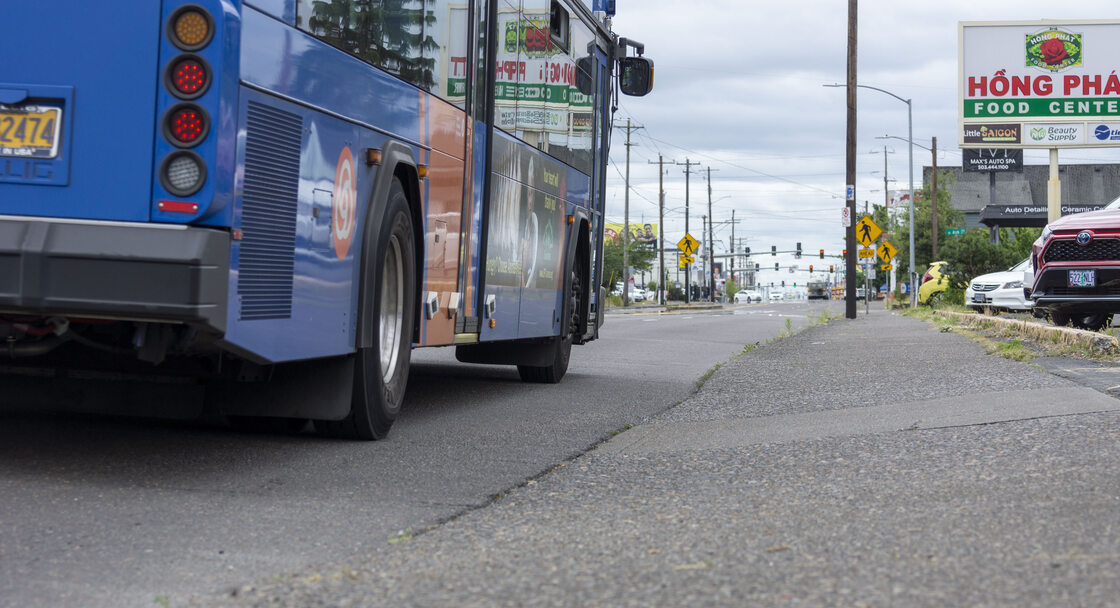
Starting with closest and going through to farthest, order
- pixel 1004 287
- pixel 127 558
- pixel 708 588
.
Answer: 1. pixel 708 588
2. pixel 127 558
3. pixel 1004 287

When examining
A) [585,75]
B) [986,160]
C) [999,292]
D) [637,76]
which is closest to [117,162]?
[585,75]

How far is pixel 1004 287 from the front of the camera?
2619 centimetres

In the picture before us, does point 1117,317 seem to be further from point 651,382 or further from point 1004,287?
point 651,382

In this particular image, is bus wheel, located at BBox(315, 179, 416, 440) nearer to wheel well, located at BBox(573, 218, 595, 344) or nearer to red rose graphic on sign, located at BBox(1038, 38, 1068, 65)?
wheel well, located at BBox(573, 218, 595, 344)

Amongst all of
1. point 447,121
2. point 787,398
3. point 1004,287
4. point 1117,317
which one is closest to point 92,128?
point 447,121

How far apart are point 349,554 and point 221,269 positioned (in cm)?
131

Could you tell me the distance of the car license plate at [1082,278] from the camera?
43.1 feet

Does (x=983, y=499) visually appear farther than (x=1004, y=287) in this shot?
No

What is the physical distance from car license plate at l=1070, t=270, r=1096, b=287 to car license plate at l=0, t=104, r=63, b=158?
10.9 meters

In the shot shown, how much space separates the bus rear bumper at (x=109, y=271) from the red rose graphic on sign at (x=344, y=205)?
1.23 m

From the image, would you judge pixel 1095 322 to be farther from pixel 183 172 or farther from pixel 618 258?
pixel 618 258

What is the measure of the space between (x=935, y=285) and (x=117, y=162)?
34798mm

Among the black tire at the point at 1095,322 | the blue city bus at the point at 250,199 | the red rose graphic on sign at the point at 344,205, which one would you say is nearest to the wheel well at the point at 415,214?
the blue city bus at the point at 250,199

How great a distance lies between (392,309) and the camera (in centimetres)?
718
